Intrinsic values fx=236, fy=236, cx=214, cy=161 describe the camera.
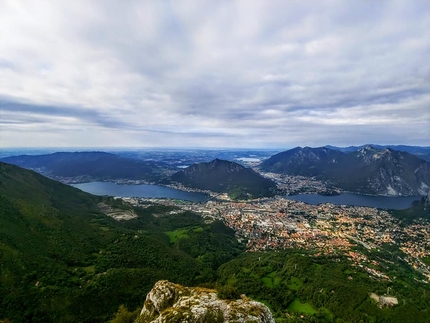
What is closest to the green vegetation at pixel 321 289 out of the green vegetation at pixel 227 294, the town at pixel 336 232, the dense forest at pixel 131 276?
the dense forest at pixel 131 276

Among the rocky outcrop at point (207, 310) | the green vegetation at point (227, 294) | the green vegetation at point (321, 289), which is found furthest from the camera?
the green vegetation at point (321, 289)

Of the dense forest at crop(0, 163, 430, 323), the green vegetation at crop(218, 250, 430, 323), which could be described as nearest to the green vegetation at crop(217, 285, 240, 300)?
the dense forest at crop(0, 163, 430, 323)

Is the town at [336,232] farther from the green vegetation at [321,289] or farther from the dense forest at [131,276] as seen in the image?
the dense forest at [131,276]

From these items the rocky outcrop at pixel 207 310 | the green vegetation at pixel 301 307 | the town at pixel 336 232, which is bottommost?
the town at pixel 336 232

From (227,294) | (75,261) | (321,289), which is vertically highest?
(227,294)

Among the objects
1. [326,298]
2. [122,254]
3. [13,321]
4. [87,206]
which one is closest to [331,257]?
[326,298]

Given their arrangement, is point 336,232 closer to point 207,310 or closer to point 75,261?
point 75,261

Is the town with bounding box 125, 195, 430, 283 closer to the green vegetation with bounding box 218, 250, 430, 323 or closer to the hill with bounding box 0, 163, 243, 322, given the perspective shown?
the green vegetation with bounding box 218, 250, 430, 323

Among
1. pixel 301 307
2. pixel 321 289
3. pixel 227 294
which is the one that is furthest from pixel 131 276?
pixel 321 289

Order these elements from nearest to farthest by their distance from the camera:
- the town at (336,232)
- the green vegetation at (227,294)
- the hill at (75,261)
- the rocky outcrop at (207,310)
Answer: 1. the rocky outcrop at (207,310)
2. the green vegetation at (227,294)
3. the hill at (75,261)
4. the town at (336,232)

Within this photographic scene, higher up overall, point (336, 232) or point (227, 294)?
point (227, 294)
